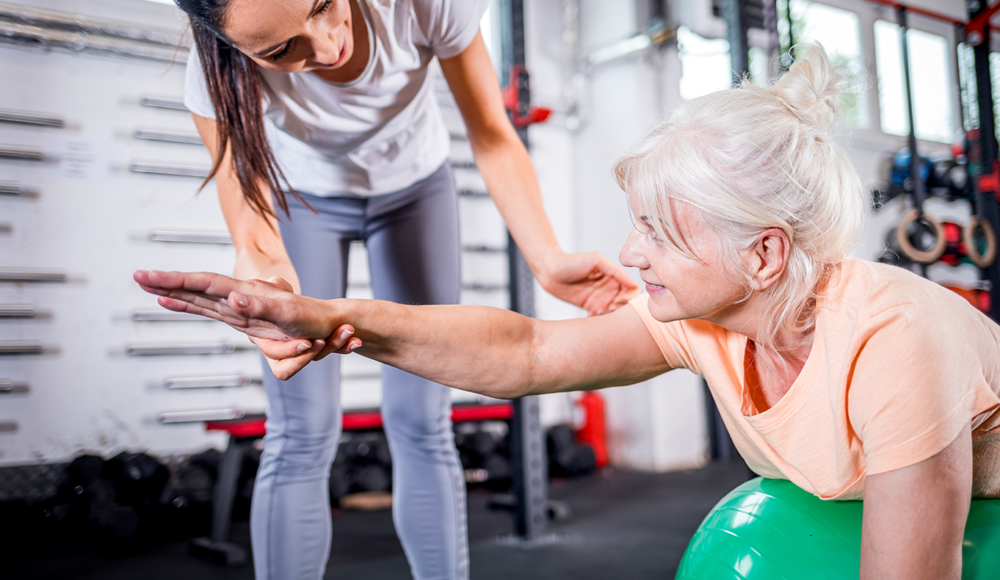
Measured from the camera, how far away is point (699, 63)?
13.7ft

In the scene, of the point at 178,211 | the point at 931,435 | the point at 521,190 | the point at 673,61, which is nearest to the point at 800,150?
the point at 931,435

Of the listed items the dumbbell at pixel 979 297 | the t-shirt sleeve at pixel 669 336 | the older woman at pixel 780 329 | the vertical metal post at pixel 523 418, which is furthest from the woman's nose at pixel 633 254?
the dumbbell at pixel 979 297

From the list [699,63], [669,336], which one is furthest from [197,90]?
[699,63]

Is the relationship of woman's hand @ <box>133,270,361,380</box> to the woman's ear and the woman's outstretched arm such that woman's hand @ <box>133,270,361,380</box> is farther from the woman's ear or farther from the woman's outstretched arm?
the woman's ear

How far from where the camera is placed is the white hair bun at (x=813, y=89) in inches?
34.2

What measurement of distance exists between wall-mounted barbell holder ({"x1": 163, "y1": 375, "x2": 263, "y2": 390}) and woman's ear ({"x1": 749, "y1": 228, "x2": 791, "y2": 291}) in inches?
108

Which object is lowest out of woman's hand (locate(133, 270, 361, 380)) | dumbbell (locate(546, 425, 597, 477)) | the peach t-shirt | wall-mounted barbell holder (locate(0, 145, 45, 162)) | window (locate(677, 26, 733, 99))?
dumbbell (locate(546, 425, 597, 477))

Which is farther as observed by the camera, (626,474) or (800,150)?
(626,474)

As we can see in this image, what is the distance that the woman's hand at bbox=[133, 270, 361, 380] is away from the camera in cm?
64

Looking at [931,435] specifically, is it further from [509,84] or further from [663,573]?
[509,84]

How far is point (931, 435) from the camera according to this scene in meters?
0.72

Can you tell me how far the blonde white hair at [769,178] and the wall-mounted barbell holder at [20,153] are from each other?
2887 mm

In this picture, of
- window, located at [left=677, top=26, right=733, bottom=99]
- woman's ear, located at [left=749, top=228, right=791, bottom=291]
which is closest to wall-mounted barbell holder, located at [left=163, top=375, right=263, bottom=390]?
woman's ear, located at [left=749, top=228, right=791, bottom=291]

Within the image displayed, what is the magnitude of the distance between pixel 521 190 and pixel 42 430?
2.64 metres
